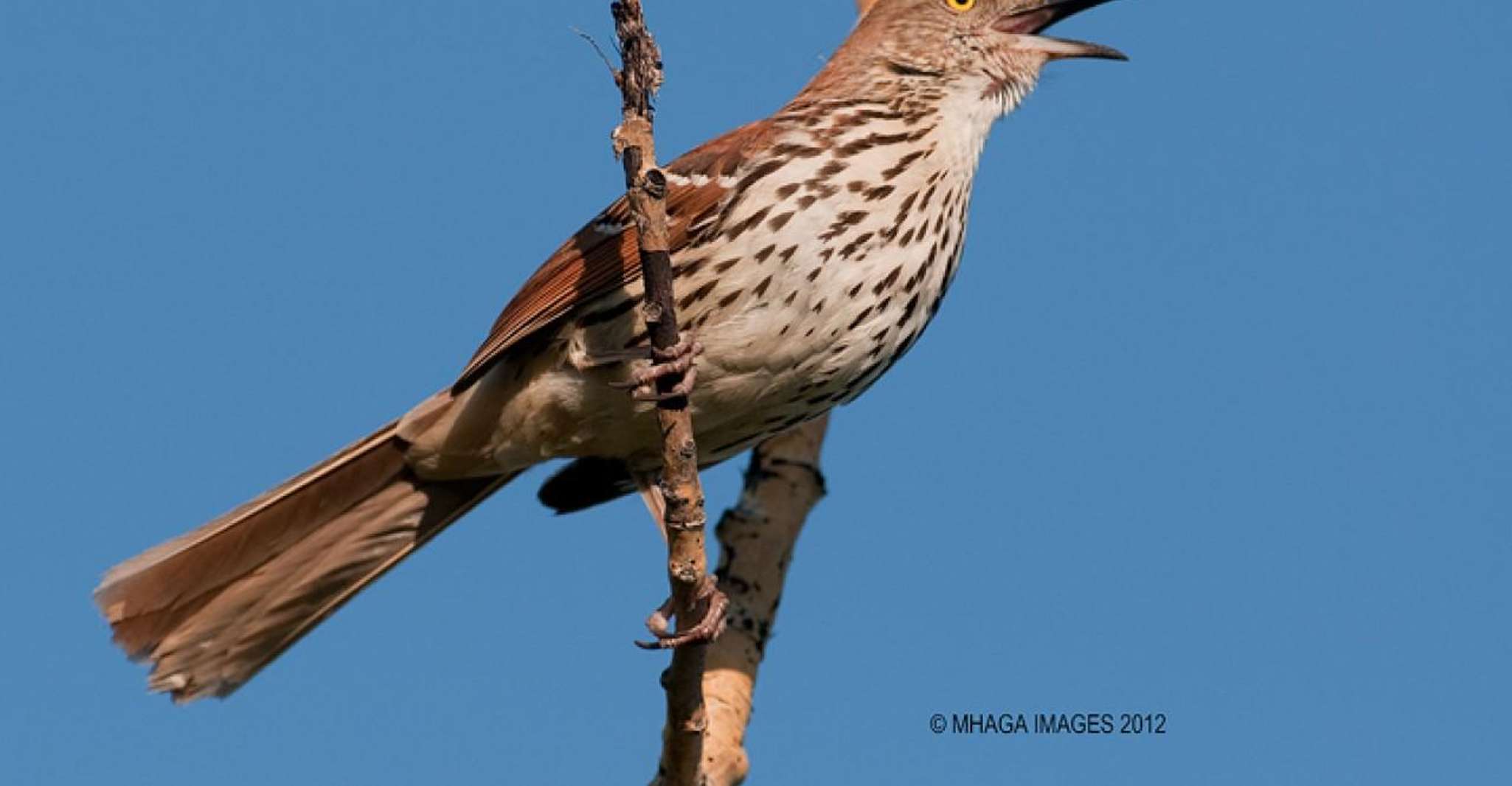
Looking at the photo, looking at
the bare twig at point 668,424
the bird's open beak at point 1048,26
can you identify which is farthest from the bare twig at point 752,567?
the bird's open beak at point 1048,26

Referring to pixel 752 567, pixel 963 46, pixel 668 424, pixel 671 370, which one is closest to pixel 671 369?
pixel 671 370

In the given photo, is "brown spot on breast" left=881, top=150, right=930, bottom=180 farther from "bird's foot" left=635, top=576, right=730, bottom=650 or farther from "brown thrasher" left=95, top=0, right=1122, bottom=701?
"bird's foot" left=635, top=576, right=730, bottom=650

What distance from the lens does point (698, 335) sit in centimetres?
413

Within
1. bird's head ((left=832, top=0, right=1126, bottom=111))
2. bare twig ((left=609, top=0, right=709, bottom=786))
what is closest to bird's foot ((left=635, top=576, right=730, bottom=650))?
bare twig ((left=609, top=0, right=709, bottom=786))

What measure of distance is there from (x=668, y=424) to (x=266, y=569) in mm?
1390

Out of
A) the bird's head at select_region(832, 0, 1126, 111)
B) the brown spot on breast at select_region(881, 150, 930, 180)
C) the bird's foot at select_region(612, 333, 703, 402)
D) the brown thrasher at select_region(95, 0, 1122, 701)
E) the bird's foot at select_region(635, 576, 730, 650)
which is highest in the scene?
the bird's head at select_region(832, 0, 1126, 111)

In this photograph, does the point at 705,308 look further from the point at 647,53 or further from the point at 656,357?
the point at 647,53

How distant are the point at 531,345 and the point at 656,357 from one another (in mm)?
792

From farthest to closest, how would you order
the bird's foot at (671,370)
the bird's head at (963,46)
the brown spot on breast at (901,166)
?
the bird's head at (963,46)
the brown spot on breast at (901,166)
the bird's foot at (671,370)

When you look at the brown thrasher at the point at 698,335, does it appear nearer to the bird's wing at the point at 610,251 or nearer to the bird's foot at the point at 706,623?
the bird's wing at the point at 610,251

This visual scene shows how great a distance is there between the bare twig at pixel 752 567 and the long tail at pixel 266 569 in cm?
75

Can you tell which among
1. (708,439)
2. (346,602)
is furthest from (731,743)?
(346,602)

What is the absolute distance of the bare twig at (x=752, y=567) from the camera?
14.6 ft

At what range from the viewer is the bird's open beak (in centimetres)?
487
